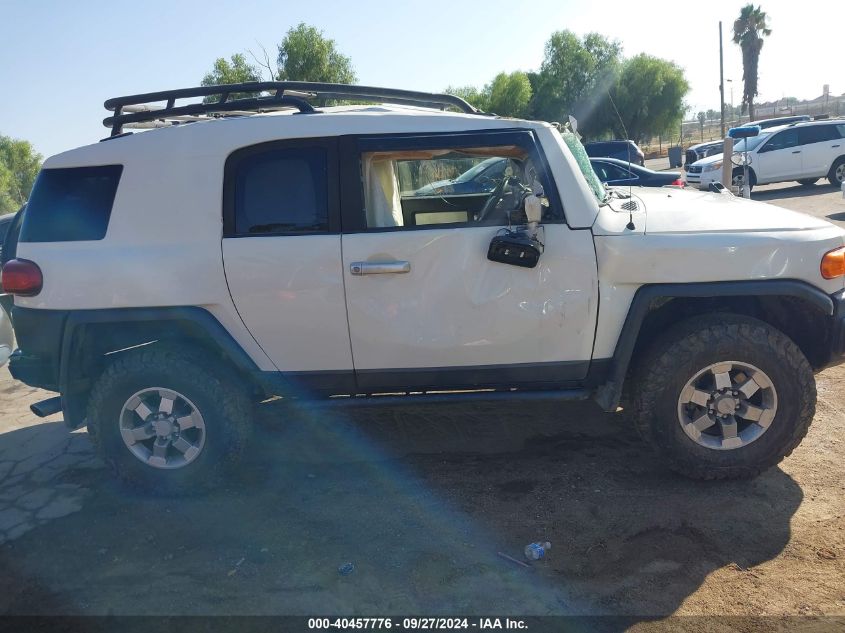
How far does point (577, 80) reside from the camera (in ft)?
129

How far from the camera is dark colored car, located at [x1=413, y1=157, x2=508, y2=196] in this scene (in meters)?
4.29

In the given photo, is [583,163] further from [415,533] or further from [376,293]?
[415,533]

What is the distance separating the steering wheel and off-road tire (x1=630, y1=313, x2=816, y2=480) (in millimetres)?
1207

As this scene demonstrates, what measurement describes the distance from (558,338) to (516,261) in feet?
1.68

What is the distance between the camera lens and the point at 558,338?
11.9 feet

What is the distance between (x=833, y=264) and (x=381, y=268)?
2.42 m

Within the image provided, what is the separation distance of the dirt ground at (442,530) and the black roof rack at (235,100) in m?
2.25

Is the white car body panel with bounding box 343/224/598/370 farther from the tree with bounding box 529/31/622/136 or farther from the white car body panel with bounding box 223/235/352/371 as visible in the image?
the tree with bounding box 529/31/622/136

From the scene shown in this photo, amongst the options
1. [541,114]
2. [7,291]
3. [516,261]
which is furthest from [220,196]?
[541,114]

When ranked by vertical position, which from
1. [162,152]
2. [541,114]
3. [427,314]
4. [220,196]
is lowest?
[427,314]

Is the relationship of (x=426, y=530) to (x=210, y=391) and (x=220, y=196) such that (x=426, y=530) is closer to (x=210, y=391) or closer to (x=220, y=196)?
(x=210, y=391)

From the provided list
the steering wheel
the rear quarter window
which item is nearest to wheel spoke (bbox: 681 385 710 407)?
the steering wheel

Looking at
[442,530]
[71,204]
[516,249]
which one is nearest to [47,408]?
[71,204]

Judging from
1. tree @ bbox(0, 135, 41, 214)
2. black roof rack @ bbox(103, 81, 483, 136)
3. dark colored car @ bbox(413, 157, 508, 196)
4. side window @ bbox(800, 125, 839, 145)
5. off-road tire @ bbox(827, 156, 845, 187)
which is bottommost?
off-road tire @ bbox(827, 156, 845, 187)
